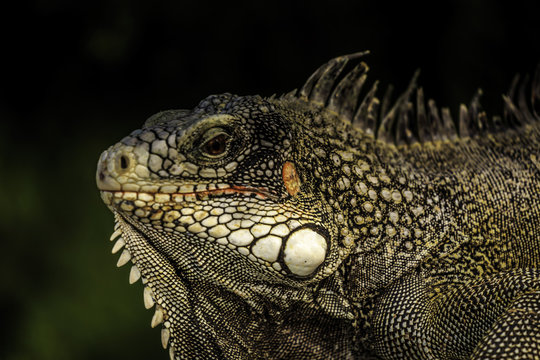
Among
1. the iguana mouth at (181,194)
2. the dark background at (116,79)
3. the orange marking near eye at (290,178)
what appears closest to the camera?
the iguana mouth at (181,194)

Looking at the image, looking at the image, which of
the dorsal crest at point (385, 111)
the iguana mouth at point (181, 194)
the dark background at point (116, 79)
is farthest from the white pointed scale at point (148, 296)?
the dark background at point (116, 79)

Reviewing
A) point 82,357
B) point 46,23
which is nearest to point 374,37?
point 46,23

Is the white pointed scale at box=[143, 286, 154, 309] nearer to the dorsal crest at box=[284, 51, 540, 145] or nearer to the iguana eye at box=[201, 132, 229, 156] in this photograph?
the iguana eye at box=[201, 132, 229, 156]

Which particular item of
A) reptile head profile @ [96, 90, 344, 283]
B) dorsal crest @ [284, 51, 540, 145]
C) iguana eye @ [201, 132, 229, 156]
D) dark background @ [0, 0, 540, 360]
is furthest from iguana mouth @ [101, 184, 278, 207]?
dark background @ [0, 0, 540, 360]

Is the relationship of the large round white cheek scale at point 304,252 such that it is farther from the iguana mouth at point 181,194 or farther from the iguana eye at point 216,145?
the iguana eye at point 216,145

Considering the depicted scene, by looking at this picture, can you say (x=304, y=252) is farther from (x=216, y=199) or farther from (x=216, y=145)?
(x=216, y=145)

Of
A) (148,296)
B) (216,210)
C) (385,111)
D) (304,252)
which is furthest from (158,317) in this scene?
(385,111)

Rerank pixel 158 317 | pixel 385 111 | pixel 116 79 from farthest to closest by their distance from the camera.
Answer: pixel 116 79 < pixel 385 111 < pixel 158 317
